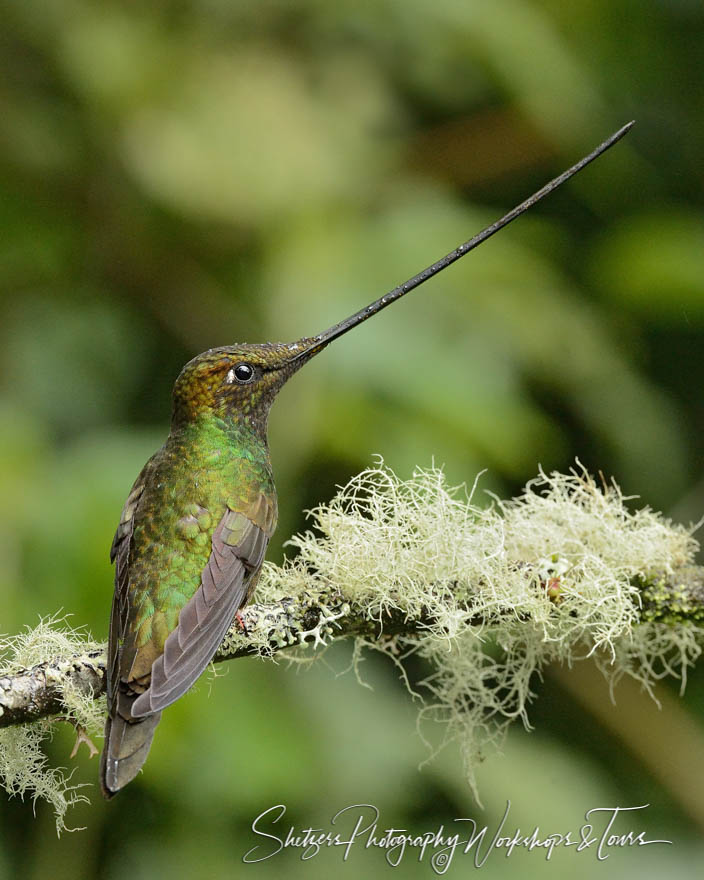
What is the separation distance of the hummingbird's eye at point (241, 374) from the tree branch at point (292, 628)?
22.6 inches

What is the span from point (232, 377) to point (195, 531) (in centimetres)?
42

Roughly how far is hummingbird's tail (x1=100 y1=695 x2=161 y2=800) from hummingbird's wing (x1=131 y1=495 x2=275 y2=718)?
0.09 ft

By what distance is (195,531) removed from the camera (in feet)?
7.30

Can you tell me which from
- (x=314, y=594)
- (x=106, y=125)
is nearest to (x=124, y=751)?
(x=314, y=594)

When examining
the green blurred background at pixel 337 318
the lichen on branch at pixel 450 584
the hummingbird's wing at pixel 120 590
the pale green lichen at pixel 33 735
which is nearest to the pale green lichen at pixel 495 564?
the lichen on branch at pixel 450 584

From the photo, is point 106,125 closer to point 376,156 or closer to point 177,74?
point 177,74

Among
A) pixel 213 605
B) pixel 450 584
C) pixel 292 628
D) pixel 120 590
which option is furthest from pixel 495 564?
pixel 120 590

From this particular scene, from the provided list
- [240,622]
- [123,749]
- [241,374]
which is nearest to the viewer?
[123,749]

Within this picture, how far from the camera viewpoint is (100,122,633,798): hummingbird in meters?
1.80

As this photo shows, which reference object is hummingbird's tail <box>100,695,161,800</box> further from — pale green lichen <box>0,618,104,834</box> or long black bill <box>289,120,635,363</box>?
long black bill <box>289,120,635,363</box>

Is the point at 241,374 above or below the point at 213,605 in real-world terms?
above

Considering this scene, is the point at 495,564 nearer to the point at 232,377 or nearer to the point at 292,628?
the point at 292,628

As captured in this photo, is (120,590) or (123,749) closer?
(123,749)

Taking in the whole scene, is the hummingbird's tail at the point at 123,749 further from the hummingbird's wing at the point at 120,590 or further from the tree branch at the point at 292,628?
the tree branch at the point at 292,628
